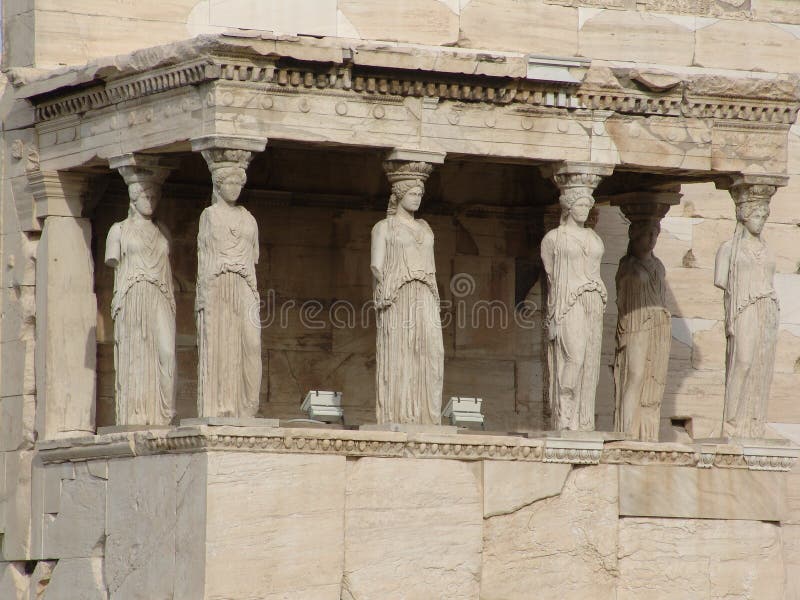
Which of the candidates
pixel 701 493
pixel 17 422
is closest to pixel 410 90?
pixel 701 493

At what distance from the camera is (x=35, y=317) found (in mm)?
18703

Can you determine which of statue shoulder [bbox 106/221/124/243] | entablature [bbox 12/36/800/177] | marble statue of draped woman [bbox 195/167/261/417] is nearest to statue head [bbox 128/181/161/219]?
statue shoulder [bbox 106/221/124/243]

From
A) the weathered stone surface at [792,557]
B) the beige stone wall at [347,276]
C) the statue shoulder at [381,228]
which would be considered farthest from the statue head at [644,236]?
the weathered stone surface at [792,557]

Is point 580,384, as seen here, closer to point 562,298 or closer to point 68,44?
point 562,298

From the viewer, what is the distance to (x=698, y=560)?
714 inches

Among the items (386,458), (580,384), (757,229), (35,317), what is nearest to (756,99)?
(757,229)

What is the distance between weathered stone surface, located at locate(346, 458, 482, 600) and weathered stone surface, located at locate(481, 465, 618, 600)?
0.53 feet

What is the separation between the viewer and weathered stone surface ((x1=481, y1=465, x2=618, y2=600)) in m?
17.6

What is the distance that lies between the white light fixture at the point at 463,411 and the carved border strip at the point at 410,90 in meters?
2.06

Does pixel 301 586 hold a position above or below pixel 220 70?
below

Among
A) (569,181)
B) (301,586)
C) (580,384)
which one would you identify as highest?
(569,181)

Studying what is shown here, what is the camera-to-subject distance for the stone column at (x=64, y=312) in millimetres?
18406

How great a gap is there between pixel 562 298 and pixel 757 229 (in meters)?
1.58

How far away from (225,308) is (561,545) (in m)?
2.82
